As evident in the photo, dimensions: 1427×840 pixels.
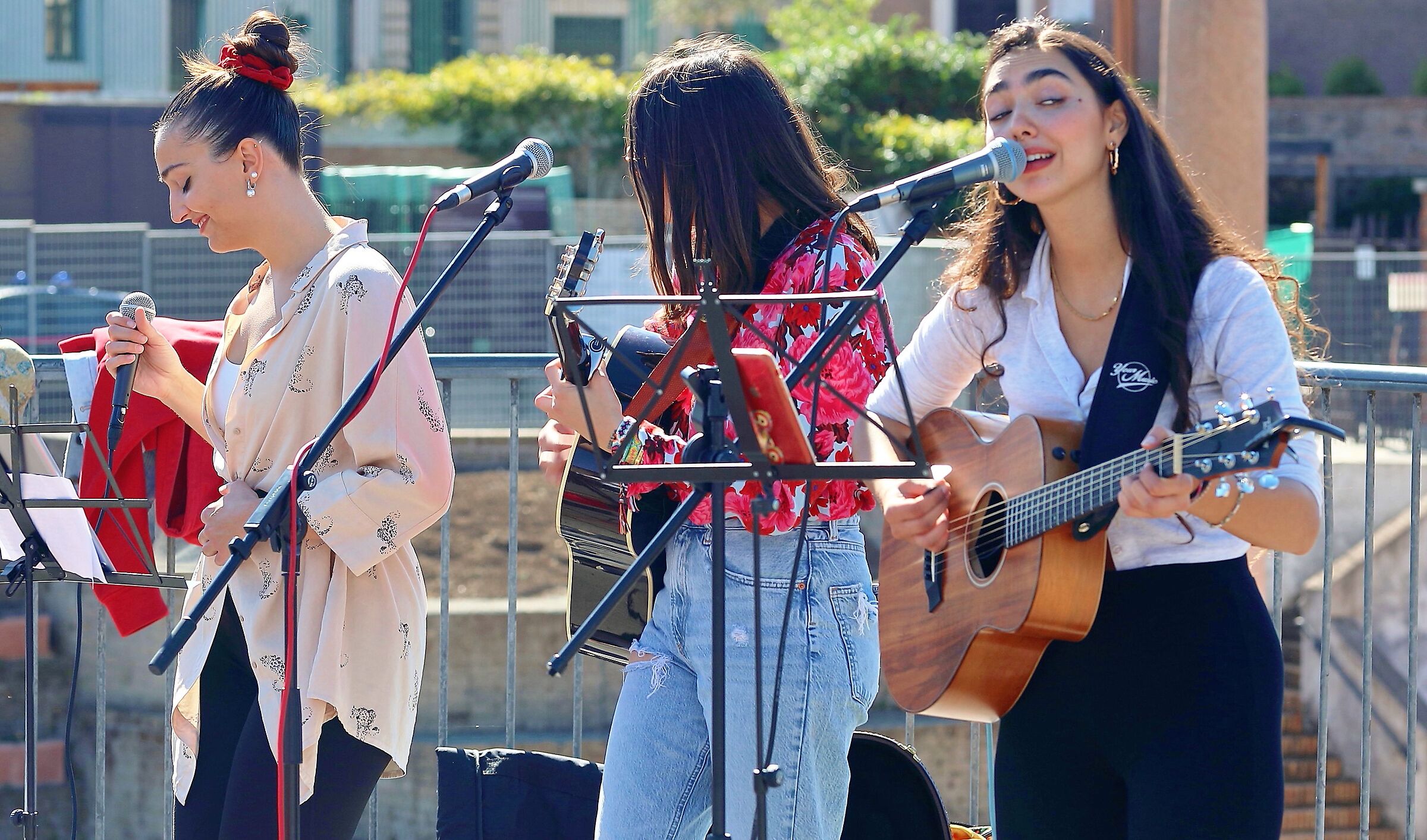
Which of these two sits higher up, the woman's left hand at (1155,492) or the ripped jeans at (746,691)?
the woman's left hand at (1155,492)

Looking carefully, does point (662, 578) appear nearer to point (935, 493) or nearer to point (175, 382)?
point (935, 493)

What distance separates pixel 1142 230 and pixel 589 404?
3.08 feet

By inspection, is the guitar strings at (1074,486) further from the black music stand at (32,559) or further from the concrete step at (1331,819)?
the concrete step at (1331,819)

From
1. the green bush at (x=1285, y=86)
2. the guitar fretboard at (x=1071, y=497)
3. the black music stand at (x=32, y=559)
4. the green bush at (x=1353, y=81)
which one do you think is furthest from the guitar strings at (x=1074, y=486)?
the green bush at (x=1353, y=81)

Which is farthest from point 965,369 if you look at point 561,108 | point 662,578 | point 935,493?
point 561,108

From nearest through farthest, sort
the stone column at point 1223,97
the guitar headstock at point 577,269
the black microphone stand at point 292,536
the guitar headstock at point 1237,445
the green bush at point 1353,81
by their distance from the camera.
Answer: the guitar headstock at point 1237,445, the black microphone stand at point 292,536, the guitar headstock at point 577,269, the stone column at point 1223,97, the green bush at point 1353,81

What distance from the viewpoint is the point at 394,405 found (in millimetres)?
2570

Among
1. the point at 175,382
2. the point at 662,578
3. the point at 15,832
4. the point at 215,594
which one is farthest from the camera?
the point at 15,832

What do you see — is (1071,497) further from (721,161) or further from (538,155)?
(538,155)

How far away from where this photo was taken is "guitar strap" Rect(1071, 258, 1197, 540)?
2.28m

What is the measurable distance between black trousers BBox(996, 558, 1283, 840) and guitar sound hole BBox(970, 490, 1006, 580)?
0.70ft

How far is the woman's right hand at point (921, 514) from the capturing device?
102 inches

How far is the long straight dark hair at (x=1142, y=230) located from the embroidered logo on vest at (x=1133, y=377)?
38 millimetres

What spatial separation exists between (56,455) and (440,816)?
4.70 meters
